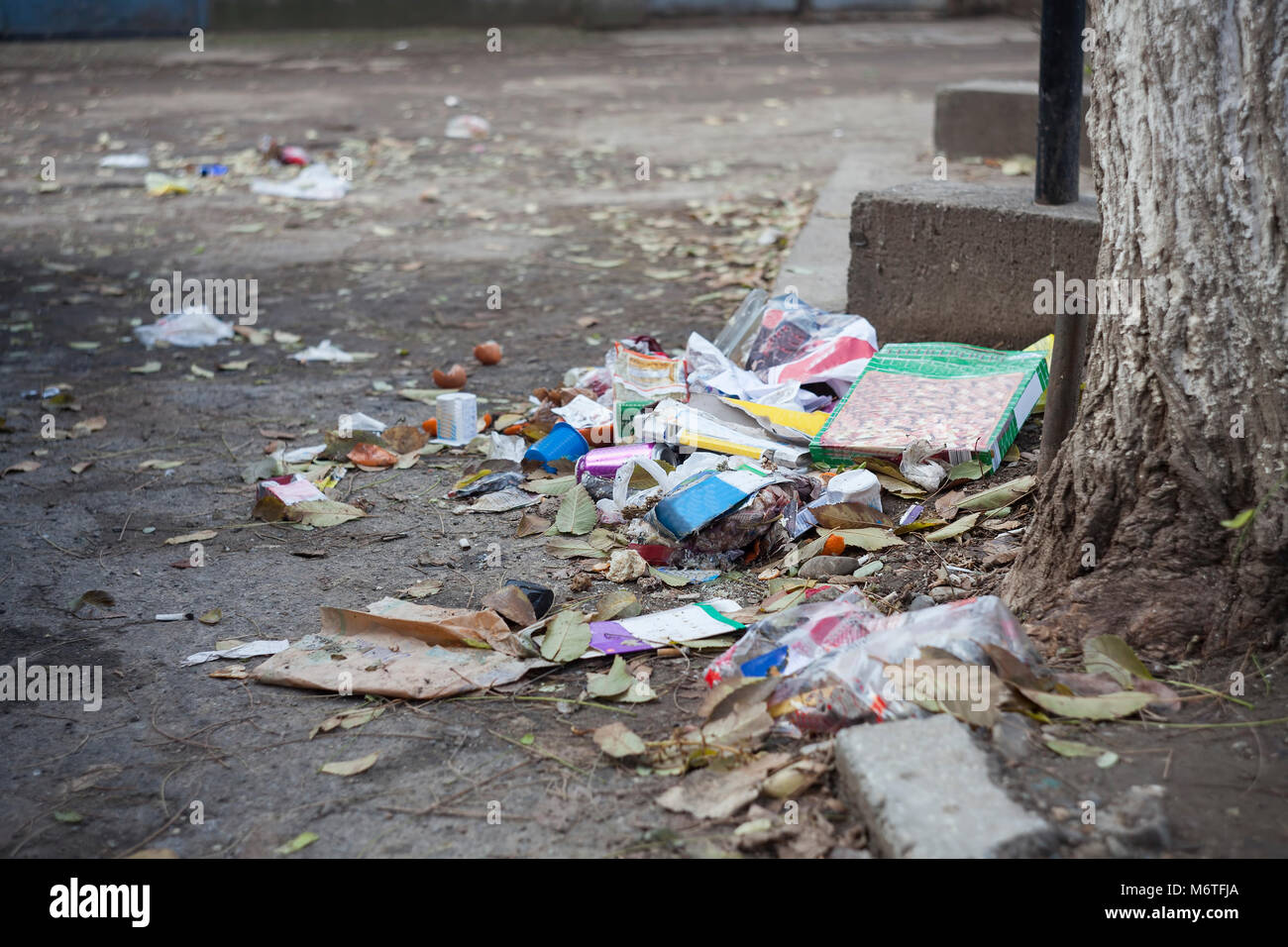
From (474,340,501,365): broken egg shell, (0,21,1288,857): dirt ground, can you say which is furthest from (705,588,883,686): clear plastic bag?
(474,340,501,365): broken egg shell

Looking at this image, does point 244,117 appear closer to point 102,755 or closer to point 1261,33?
point 102,755

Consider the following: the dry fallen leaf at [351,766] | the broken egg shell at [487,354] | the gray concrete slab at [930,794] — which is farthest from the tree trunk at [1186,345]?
the broken egg shell at [487,354]

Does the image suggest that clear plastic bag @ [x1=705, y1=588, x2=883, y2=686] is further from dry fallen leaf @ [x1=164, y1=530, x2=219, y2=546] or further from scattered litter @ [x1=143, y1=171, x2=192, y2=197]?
scattered litter @ [x1=143, y1=171, x2=192, y2=197]

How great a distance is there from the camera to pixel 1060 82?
344 centimetres

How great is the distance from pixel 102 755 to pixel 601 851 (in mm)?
1115

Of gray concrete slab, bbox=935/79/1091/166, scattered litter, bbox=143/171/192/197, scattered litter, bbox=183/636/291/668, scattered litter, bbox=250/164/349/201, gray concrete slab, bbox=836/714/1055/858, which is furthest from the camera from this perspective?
scattered litter, bbox=143/171/192/197

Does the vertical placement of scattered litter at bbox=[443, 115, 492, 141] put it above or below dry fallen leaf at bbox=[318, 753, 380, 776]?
above

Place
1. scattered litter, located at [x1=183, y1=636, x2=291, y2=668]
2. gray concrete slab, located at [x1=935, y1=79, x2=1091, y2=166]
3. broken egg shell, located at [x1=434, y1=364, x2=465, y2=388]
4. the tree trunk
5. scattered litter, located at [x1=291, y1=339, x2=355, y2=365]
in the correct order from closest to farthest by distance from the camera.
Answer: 1. the tree trunk
2. scattered litter, located at [x1=183, y1=636, x2=291, y2=668]
3. broken egg shell, located at [x1=434, y1=364, x2=465, y2=388]
4. scattered litter, located at [x1=291, y1=339, x2=355, y2=365]
5. gray concrete slab, located at [x1=935, y1=79, x2=1091, y2=166]

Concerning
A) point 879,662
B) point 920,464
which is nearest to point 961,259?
point 920,464

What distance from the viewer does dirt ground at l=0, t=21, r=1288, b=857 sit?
7.00 ft

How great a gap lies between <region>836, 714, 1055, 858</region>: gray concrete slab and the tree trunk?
0.54 m

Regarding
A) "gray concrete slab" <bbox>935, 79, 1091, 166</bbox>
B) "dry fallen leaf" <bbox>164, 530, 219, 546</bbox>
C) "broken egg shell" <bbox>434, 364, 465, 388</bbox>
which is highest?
"gray concrete slab" <bbox>935, 79, 1091, 166</bbox>

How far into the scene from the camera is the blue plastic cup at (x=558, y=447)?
12.5 ft

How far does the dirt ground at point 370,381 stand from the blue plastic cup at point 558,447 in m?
0.34
